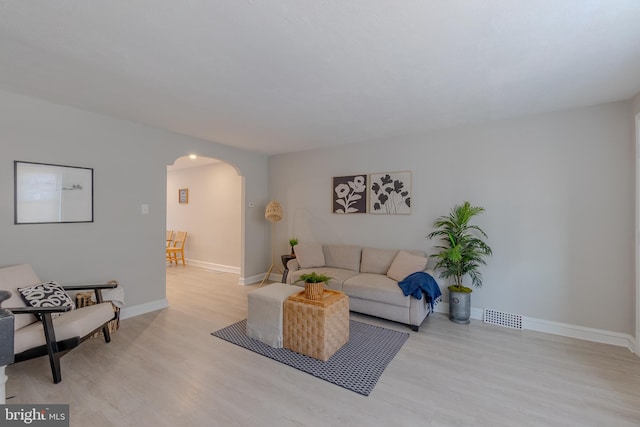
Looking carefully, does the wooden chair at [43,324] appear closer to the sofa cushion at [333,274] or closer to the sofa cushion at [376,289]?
the sofa cushion at [333,274]

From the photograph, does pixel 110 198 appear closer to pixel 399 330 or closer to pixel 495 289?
pixel 399 330

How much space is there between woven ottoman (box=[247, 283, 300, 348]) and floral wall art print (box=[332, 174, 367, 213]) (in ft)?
6.36

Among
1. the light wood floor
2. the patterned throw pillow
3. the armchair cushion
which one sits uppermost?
the patterned throw pillow

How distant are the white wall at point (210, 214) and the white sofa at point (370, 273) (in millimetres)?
2286

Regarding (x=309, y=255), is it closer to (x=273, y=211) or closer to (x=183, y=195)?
(x=273, y=211)

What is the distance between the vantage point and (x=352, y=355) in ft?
8.48

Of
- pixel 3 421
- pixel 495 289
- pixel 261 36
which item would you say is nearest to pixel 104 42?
pixel 261 36

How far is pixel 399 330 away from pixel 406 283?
0.55 metres

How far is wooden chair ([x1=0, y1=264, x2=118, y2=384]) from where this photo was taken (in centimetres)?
208

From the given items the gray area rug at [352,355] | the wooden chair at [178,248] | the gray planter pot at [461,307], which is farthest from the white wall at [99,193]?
the gray planter pot at [461,307]

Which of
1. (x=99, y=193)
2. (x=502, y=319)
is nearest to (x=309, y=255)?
(x=502, y=319)

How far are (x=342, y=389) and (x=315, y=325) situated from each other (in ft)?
1.89

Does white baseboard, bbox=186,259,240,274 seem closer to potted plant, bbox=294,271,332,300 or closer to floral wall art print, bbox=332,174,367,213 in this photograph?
floral wall art print, bbox=332,174,367,213

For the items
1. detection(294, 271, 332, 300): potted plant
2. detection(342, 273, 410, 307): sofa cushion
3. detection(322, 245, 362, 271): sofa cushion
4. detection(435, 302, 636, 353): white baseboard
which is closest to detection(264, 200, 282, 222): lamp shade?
detection(322, 245, 362, 271): sofa cushion
